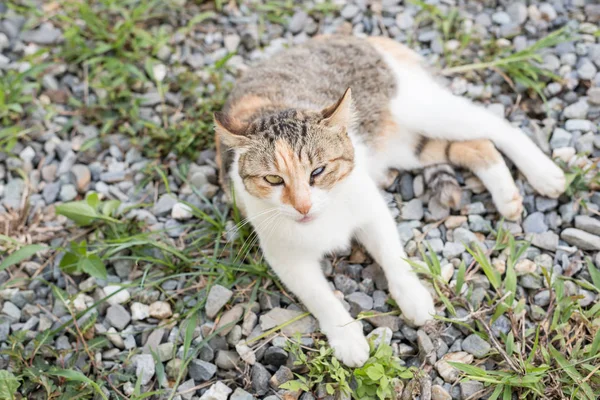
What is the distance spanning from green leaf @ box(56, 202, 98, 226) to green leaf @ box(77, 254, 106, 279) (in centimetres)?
28

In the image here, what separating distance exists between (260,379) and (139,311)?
0.80 metres

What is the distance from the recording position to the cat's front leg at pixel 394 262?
3.09 meters

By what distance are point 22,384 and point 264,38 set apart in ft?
9.29

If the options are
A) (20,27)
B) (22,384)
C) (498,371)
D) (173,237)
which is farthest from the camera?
(20,27)

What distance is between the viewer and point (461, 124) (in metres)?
3.64

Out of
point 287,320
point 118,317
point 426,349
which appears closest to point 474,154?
point 426,349

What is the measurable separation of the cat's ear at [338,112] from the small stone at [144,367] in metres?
1.48

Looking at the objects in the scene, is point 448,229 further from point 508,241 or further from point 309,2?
point 309,2

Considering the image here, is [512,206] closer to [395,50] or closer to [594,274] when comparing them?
[594,274]

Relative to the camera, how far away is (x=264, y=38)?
4.62 m

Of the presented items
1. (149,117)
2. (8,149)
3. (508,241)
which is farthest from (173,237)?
(508,241)

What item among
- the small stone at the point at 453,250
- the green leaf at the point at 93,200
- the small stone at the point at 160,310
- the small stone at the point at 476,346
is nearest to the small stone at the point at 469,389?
the small stone at the point at 476,346

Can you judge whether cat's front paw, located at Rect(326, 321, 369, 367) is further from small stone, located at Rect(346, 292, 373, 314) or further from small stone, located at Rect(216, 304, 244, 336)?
small stone, located at Rect(216, 304, 244, 336)

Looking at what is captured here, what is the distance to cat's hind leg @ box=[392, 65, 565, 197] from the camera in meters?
3.57
